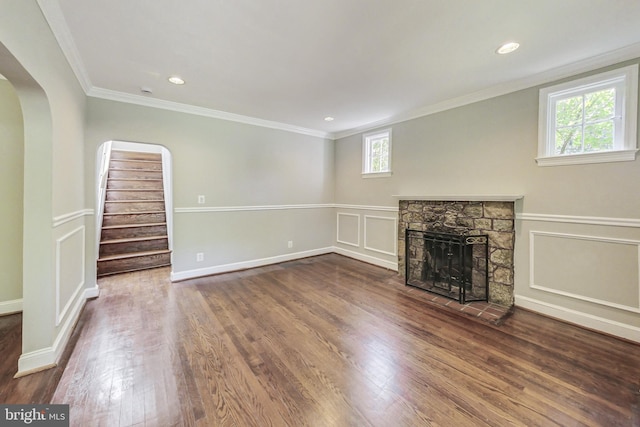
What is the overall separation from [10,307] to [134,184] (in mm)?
3056

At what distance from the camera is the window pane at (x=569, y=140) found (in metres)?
2.51

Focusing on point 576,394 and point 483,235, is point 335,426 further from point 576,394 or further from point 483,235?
point 483,235

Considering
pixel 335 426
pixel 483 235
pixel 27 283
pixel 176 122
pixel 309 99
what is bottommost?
pixel 335 426

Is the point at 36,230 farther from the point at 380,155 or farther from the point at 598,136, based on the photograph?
the point at 598,136

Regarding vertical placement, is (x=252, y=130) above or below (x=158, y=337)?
above

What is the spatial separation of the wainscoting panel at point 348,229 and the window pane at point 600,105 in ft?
10.7

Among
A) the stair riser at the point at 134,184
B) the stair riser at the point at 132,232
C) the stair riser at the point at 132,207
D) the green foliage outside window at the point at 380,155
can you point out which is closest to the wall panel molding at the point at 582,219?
the green foliage outside window at the point at 380,155

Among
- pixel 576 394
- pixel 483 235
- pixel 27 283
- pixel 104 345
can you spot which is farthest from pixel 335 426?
pixel 483 235

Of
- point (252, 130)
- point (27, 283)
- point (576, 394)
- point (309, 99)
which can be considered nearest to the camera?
point (576, 394)

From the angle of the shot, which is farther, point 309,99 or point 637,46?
point 309,99

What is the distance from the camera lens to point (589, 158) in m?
2.40

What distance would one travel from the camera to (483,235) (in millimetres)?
3033

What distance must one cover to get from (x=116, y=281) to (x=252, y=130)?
3104mm

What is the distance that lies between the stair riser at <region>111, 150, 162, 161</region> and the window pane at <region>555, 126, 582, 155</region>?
22.6 ft
